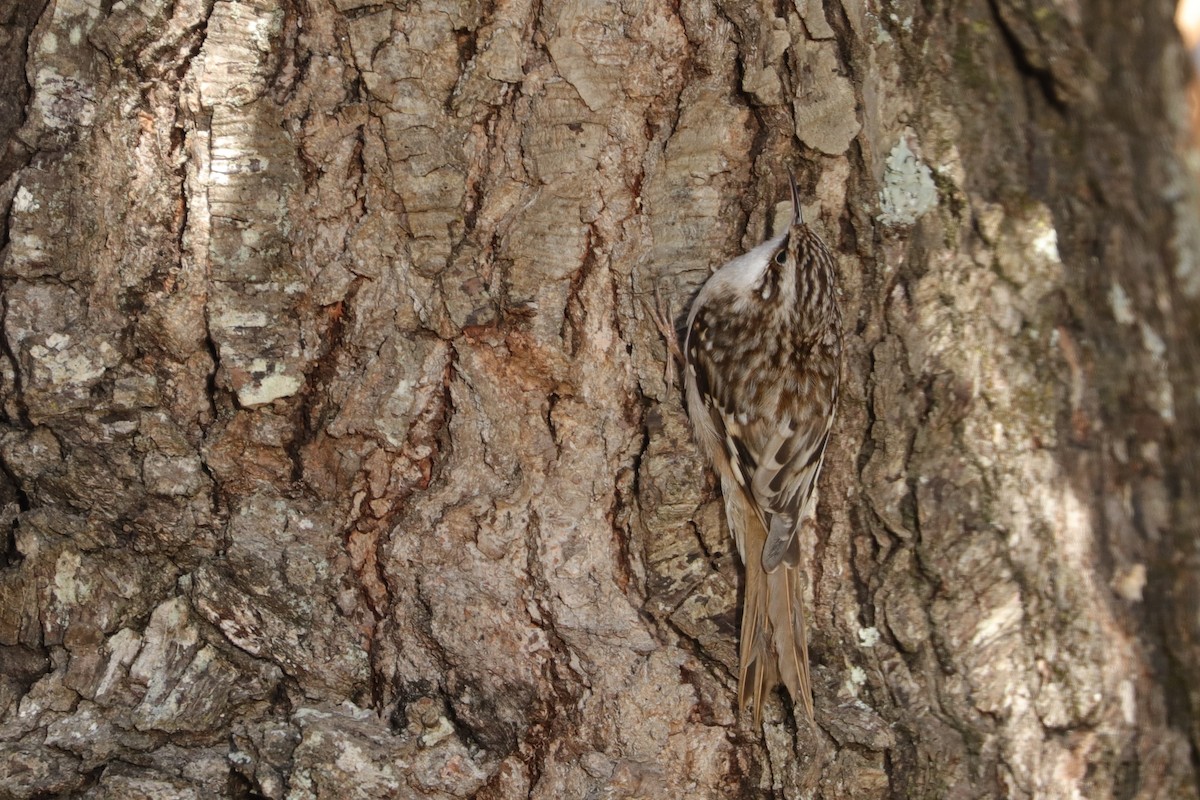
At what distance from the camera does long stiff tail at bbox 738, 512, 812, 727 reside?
180cm

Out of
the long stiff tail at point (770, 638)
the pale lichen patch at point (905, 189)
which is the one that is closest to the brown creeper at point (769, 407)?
the long stiff tail at point (770, 638)

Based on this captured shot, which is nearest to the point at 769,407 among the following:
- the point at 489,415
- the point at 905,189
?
the point at 905,189

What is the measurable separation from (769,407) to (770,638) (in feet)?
2.10

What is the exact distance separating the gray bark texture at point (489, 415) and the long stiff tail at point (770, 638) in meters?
0.04

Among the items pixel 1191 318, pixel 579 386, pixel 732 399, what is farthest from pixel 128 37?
pixel 1191 318

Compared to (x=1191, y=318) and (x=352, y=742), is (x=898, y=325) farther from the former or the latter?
(x=352, y=742)

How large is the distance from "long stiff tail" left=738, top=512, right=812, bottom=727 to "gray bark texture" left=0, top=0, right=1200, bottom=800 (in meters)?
0.04

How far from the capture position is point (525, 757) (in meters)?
1.79

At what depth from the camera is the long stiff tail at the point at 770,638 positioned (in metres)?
1.80

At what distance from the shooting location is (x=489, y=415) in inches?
71.5

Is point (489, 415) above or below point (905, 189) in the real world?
below

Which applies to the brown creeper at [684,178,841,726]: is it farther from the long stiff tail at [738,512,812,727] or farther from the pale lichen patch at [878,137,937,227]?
the pale lichen patch at [878,137,937,227]

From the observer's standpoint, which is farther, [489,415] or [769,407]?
[769,407]

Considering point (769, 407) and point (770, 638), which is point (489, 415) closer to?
point (770, 638)
